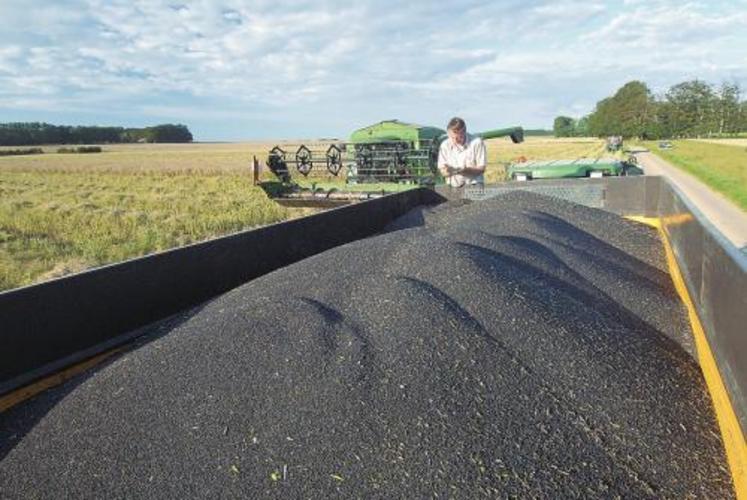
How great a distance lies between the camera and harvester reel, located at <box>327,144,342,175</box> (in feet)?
32.0

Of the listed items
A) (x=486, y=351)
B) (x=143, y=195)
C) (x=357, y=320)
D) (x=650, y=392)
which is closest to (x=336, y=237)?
(x=357, y=320)

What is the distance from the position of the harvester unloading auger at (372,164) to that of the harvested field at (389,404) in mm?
5513

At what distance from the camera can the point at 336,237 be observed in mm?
4734

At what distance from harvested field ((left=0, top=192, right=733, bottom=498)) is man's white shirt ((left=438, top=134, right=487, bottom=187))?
3506 mm

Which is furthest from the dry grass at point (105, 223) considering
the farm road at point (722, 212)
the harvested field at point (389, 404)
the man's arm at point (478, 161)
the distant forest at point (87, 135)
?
the distant forest at point (87, 135)

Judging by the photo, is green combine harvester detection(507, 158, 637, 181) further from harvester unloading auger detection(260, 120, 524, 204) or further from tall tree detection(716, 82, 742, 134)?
tall tree detection(716, 82, 742, 134)

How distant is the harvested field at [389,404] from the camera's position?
1852 mm

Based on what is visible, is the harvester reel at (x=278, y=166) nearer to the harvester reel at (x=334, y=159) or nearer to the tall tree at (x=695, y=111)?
the harvester reel at (x=334, y=159)

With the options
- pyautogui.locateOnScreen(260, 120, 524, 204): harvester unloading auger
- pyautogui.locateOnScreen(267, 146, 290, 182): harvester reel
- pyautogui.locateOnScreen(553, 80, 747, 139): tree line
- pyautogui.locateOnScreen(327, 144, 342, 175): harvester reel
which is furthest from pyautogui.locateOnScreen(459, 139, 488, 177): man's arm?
pyautogui.locateOnScreen(553, 80, 747, 139): tree line

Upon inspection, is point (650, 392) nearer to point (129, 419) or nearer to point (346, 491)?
point (346, 491)

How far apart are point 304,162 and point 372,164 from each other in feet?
4.07

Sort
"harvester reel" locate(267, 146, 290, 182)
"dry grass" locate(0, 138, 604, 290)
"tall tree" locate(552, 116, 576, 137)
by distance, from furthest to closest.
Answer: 1. "tall tree" locate(552, 116, 576, 137)
2. "harvester reel" locate(267, 146, 290, 182)
3. "dry grass" locate(0, 138, 604, 290)

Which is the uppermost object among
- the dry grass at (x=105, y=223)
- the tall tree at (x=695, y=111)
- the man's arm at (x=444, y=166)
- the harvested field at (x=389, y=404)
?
the tall tree at (x=695, y=111)

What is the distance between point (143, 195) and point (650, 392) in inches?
721
